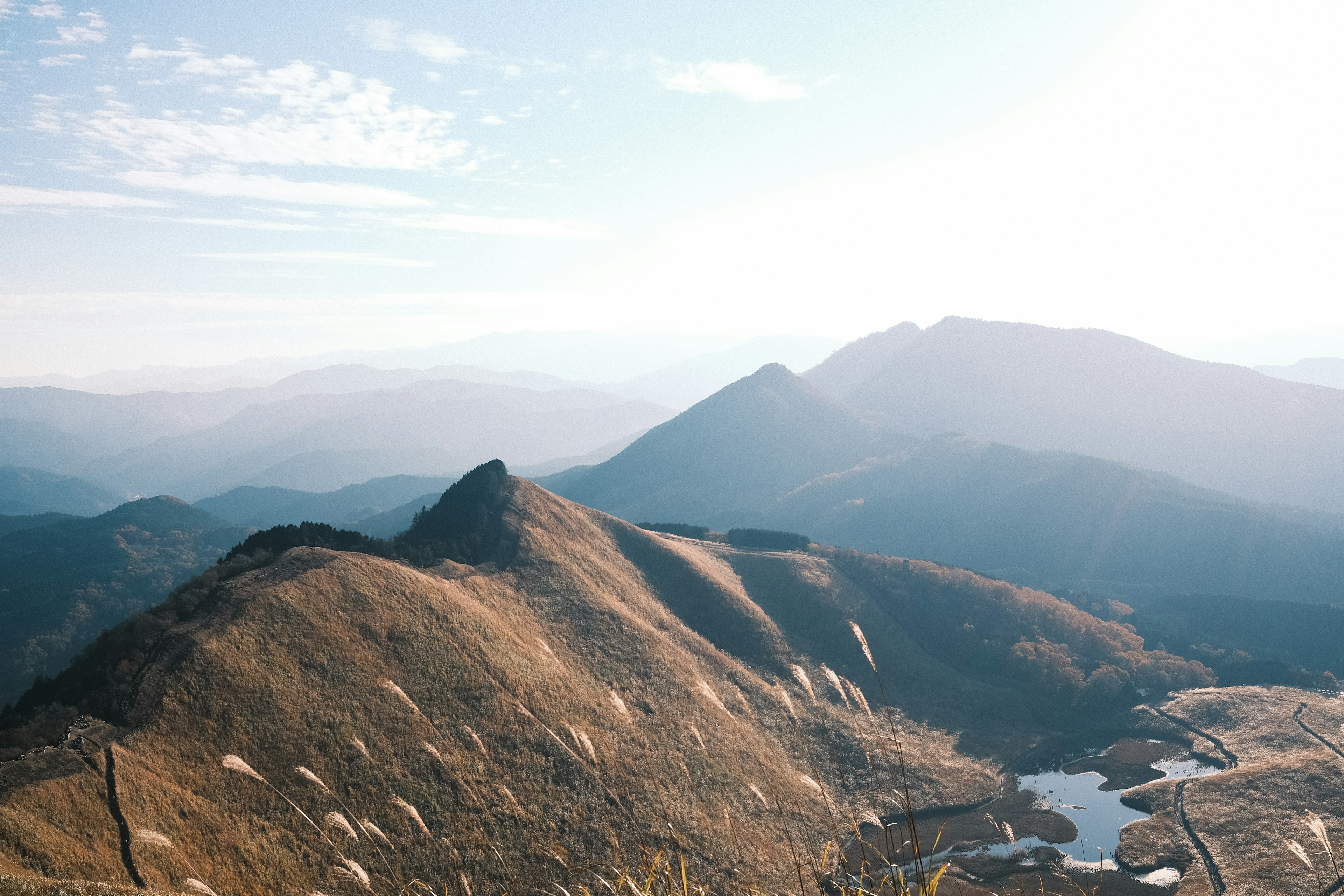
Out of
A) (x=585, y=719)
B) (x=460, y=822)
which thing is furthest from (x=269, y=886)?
(x=585, y=719)

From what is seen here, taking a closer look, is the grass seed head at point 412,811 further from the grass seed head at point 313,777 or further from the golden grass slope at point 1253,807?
the golden grass slope at point 1253,807

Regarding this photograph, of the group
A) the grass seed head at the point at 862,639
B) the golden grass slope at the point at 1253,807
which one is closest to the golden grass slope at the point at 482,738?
the grass seed head at the point at 862,639

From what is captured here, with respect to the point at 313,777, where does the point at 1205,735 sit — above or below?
below

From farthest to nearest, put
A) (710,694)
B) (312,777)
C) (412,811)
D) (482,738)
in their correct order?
(482,738), (710,694), (312,777), (412,811)

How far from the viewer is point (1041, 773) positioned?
91438 mm

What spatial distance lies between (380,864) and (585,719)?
22682 millimetres

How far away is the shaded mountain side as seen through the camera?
32.2 metres

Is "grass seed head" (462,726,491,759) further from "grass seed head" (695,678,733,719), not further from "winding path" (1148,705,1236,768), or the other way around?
"winding path" (1148,705,1236,768)

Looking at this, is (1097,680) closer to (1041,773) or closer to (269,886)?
(1041,773)

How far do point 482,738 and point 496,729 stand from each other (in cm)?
218

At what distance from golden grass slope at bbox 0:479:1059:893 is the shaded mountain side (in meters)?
0.19

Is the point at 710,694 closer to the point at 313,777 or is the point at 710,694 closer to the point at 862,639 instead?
the point at 862,639

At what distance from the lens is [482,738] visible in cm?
5581

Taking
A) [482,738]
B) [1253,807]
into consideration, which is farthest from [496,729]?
[1253,807]
